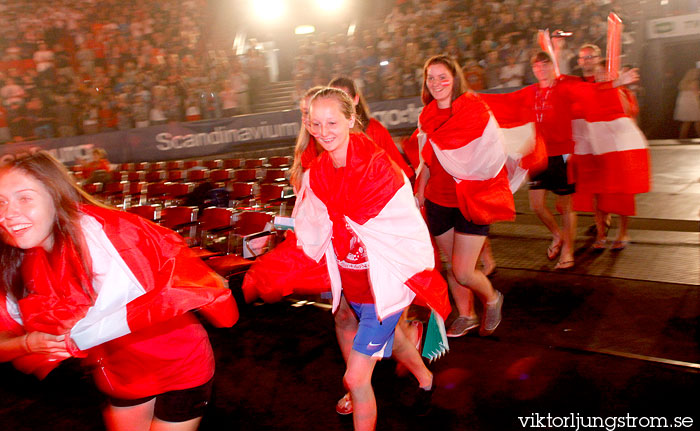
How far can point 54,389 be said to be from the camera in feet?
13.5

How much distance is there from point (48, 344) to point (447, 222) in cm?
265

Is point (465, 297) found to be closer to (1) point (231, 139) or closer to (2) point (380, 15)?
(1) point (231, 139)

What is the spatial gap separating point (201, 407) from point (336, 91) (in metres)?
1.46

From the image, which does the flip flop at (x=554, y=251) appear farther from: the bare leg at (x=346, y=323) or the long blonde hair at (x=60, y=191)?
the long blonde hair at (x=60, y=191)

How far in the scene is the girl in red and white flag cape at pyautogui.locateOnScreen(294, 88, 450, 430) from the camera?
2.50 m

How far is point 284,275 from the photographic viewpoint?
271 cm

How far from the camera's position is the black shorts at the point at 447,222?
3732 millimetres

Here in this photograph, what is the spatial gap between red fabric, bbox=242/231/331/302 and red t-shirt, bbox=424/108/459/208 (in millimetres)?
1312

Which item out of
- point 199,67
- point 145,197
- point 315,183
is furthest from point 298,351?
point 199,67

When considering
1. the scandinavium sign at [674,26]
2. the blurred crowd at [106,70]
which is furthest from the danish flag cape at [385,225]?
the blurred crowd at [106,70]

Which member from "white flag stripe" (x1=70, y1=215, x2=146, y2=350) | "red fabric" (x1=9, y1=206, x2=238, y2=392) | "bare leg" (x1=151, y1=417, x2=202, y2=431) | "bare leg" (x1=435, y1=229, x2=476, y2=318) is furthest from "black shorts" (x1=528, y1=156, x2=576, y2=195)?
"white flag stripe" (x1=70, y1=215, x2=146, y2=350)

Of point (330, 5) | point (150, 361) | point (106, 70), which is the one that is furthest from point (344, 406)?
point (330, 5)

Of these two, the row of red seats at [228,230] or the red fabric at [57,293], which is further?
the row of red seats at [228,230]

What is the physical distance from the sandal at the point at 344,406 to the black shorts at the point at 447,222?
50.9 inches
